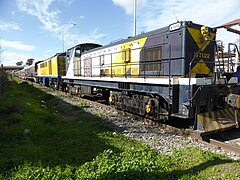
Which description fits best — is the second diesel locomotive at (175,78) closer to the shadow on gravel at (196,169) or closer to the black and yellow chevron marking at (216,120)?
the black and yellow chevron marking at (216,120)

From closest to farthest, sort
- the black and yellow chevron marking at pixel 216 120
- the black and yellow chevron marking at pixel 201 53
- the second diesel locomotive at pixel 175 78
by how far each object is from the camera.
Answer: the black and yellow chevron marking at pixel 216 120 → the second diesel locomotive at pixel 175 78 → the black and yellow chevron marking at pixel 201 53

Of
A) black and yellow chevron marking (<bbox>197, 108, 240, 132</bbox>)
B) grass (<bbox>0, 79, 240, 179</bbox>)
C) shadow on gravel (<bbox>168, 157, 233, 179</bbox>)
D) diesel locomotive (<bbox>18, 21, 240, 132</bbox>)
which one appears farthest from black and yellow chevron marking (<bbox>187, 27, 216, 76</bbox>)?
shadow on gravel (<bbox>168, 157, 233, 179</bbox>)

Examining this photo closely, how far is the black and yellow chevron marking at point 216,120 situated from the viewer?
22.0 feet

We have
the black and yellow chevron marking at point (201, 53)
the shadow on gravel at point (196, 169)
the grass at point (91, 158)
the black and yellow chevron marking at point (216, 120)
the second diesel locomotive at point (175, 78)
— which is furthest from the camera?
the black and yellow chevron marking at point (201, 53)

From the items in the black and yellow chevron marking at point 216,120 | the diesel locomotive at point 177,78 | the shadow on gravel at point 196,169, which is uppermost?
the diesel locomotive at point 177,78

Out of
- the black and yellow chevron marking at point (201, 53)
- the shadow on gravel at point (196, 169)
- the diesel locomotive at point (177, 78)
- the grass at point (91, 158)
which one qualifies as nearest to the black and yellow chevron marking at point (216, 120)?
the diesel locomotive at point (177, 78)

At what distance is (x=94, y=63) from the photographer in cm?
1382

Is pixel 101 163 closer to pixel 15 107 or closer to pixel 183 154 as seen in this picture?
pixel 183 154

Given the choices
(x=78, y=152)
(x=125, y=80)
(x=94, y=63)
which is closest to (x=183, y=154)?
(x=78, y=152)

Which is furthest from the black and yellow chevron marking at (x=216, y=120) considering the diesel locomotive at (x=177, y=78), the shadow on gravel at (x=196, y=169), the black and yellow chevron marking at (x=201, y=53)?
the shadow on gravel at (x=196, y=169)

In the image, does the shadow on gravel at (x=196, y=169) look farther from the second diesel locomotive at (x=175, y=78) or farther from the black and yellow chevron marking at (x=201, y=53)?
the black and yellow chevron marking at (x=201, y=53)

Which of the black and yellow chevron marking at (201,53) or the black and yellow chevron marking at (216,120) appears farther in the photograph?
the black and yellow chevron marking at (201,53)

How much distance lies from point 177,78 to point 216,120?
1.82m

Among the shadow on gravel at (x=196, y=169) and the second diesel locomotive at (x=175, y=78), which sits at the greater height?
the second diesel locomotive at (x=175, y=78)
